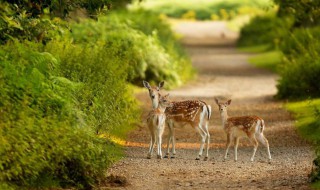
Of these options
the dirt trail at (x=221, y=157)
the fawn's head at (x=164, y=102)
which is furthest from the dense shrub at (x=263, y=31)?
the fawn's head at (x=164, y=102)

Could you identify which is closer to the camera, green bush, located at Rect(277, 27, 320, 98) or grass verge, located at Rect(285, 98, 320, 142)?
grass verge, located at Rect(285, 98, 320, 142)

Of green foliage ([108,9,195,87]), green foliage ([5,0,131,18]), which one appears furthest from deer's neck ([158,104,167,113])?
green foliage ([108,9,195,87])

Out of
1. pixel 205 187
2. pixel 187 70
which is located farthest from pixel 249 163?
pixel 187 70

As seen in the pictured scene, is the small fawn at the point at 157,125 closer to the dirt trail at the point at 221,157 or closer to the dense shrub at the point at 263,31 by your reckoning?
the dirt trail at the point at 221,157

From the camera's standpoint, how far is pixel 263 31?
2152 inches

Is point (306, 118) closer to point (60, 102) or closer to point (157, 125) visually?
point (157, 125)

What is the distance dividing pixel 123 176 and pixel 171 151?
3398mm

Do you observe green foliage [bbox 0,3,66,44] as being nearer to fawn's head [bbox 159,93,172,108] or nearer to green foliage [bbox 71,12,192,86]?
fawn's head [bbox 159,93,172,108]

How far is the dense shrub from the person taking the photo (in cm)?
4903

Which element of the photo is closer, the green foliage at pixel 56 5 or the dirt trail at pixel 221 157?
the dirt trail at pixel 221 157

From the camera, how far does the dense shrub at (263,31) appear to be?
4903cm

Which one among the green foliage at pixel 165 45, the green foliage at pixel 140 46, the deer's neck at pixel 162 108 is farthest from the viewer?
the green foliage at pixel 165 45

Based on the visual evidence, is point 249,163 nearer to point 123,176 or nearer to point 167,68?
point 123,176

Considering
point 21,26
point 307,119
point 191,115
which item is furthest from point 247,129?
point 307,119
